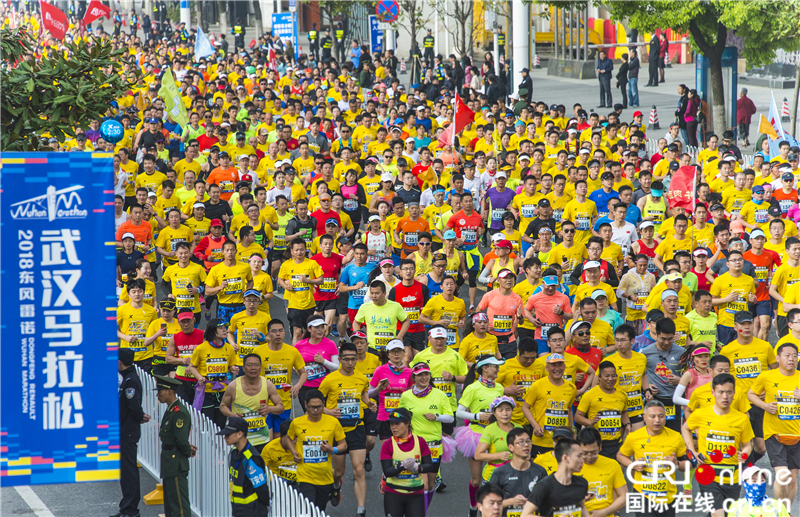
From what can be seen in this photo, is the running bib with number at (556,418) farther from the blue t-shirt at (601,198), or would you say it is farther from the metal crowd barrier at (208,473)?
the blue t-shirt at (601,198)

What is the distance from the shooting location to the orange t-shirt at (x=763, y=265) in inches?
516

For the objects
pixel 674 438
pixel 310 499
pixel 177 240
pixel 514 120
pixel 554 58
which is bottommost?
→ pixel 310 499

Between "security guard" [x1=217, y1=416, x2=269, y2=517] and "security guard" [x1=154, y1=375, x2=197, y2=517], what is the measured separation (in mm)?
781

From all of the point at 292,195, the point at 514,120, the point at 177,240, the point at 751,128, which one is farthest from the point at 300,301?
the point at 751,128

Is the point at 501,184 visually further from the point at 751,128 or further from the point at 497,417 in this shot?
the point at 751,128

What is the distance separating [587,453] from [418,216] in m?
6.99

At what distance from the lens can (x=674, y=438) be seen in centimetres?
902

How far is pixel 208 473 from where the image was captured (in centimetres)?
997

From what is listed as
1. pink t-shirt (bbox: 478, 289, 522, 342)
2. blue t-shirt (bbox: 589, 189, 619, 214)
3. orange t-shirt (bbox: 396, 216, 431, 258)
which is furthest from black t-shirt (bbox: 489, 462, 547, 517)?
blue t-shirt (bbox: 589, 189, 619, 214)

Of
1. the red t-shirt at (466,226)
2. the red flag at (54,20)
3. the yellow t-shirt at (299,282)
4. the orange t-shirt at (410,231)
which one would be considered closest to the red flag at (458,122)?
the red t-shirt at (466,226)

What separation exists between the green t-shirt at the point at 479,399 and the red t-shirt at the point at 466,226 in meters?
5.32

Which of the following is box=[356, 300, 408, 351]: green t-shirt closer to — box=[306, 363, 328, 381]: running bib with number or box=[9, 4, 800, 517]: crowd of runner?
box=[9, 4, 800, 517]: crowd of runner

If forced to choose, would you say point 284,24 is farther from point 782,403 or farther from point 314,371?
point 782,403

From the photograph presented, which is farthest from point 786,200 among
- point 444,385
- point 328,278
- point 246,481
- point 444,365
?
point 246,481
